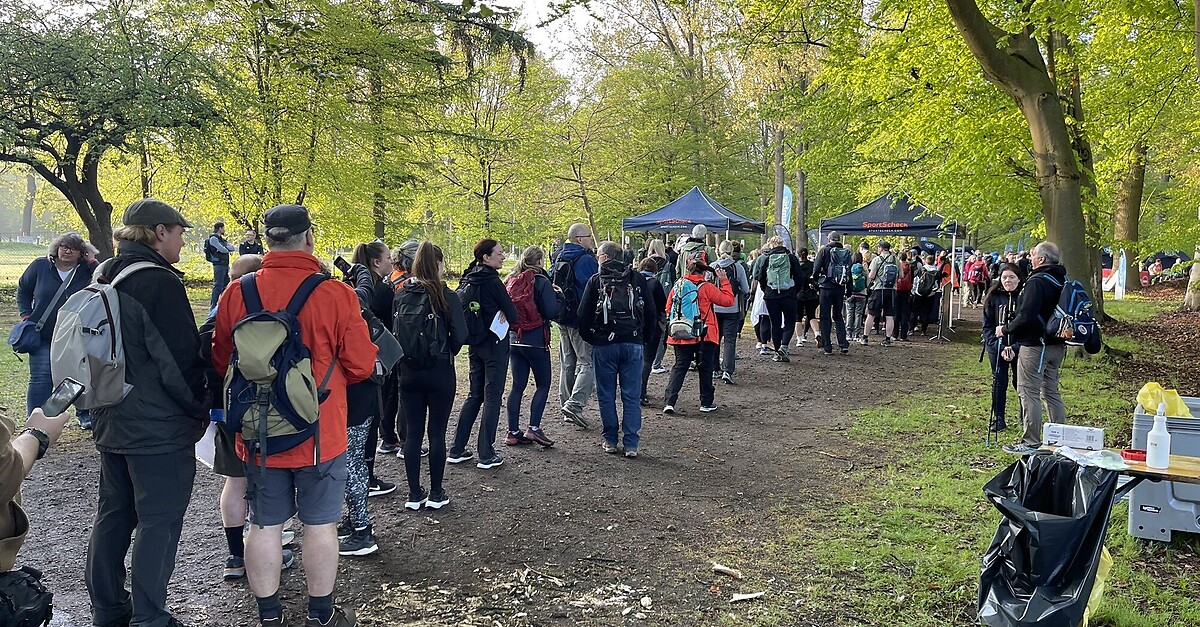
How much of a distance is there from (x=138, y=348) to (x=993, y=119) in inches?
499

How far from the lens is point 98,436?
10.5 feet

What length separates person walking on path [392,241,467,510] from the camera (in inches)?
196

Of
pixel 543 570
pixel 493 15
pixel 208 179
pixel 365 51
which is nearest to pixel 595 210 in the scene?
pixel 365 51

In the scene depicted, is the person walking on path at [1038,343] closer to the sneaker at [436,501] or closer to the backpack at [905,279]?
the sneaker at [436,501]

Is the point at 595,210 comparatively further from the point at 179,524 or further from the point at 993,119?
the point at 179,524

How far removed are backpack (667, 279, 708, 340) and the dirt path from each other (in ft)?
2.99

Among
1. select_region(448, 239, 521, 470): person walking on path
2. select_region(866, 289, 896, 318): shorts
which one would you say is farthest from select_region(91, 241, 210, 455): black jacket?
select_region(866, 289, 896, 318): shorts

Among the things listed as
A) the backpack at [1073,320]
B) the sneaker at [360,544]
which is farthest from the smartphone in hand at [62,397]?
the backpack at [1073,320]

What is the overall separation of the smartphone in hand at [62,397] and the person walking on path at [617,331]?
384cm

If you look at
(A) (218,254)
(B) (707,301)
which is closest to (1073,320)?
(B) (707,301)

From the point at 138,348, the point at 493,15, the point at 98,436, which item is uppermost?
the point at 493,15

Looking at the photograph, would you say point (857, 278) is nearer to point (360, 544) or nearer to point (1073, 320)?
point (1073, 320)

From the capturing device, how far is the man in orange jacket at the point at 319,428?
3271mm

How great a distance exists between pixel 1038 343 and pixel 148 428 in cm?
633
